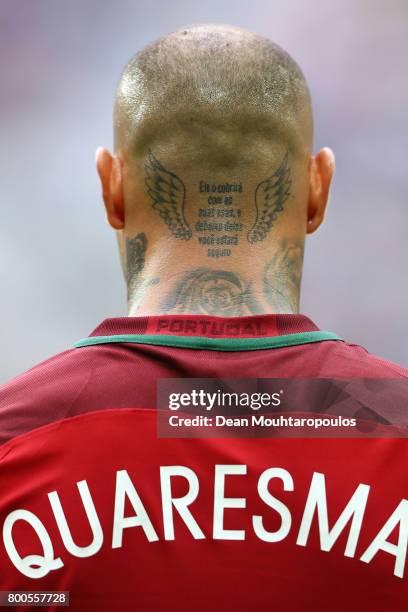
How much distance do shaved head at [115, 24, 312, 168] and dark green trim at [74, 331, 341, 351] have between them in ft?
1.86

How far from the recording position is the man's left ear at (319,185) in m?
2.51

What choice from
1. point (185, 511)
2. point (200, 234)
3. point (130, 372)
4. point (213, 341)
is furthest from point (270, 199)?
point (185, 511)

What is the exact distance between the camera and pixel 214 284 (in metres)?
2.13

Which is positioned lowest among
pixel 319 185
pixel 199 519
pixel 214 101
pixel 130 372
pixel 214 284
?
pixel 199 519

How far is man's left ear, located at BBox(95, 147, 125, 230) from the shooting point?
7.98ft

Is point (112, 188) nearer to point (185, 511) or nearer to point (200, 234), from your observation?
point (200, 234)

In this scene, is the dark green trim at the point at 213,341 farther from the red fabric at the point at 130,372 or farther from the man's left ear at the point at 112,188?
the man's left ear at the point at 112,188

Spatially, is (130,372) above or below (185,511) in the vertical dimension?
above

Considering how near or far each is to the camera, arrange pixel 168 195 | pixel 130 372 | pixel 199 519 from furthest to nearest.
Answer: pixel 168 195, pixel 130 372, pixel 199 519

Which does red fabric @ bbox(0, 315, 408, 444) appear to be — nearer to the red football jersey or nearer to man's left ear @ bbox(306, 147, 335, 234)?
the red football jersey

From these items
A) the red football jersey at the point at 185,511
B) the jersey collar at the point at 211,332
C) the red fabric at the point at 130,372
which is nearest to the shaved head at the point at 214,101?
the jersey collar at the point at 211,332

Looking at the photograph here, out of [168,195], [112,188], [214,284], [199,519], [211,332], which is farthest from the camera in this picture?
[112,188]

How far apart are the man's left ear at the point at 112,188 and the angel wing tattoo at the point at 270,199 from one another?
1.29 ft

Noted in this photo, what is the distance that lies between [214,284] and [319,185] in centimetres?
59
